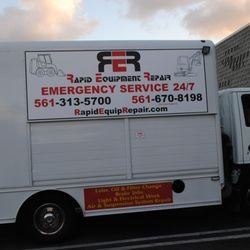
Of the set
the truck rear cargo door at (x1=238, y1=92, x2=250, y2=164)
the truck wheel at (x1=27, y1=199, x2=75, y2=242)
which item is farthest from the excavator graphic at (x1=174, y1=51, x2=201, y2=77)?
the truck wheel at (x1=27, y1=199, x2=75, y2=242)

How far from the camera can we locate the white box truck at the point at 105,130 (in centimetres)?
748

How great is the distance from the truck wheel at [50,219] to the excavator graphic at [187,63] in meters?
2.72

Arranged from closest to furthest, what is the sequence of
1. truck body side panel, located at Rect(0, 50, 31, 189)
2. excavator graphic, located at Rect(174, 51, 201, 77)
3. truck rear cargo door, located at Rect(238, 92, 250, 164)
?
truck body side panel, located at Rect(0, 50, 31, 189), excavator graphic, located at Rect(174, 51, 201, 77), truck rear cargo door, located at Rect(238, 92, 250, 164)

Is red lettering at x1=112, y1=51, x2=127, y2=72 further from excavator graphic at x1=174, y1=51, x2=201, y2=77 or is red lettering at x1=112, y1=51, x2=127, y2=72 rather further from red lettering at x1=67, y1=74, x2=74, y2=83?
excavator graphic at x1=174, y1=51, x2=201, y2=77

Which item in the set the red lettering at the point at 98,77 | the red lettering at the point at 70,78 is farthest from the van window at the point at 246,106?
the red lettering at the point at 70,78

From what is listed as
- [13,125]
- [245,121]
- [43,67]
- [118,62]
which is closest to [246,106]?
[245,121]

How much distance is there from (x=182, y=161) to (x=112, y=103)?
1.42 m

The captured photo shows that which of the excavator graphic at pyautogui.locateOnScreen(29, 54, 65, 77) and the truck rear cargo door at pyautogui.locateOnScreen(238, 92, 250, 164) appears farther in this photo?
the truck rear cargo door at pyautogui.locateOnScreen(238, 92, 250, 164)

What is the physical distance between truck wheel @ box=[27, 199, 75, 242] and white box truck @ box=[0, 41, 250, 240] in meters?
0.01

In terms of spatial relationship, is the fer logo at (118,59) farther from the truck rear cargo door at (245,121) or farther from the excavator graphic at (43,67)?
the truck rear cargo door at (245,121)

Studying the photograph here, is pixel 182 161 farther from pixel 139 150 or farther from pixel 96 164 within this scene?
pixel 96 164

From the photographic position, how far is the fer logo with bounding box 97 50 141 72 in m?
7.75

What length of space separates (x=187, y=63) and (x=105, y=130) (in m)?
1.68

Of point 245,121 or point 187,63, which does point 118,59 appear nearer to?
point 187,63
